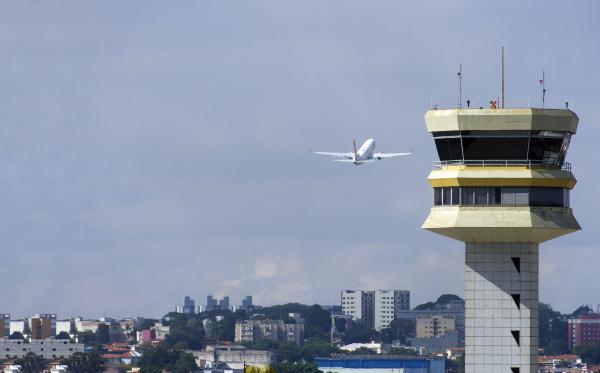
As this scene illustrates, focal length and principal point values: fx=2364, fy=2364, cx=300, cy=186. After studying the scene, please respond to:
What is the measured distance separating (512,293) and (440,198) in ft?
21.0

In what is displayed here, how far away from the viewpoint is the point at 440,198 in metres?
128

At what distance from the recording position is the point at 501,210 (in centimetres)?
12600

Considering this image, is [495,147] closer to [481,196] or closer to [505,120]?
[505,120]

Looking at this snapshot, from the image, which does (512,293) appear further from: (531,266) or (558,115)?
(558,115)

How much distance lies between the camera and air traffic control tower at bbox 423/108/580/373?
4961 inches

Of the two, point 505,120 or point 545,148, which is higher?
point 505,120

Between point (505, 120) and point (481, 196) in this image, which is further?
point (481, 196)

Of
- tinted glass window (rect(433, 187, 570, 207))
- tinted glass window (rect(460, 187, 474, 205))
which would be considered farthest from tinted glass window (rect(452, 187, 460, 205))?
tinted glass window (rect(460, 187, 474, 205))

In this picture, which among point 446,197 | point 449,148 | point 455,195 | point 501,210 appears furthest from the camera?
point 449,148

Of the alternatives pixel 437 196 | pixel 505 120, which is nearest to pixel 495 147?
pixel 505 120

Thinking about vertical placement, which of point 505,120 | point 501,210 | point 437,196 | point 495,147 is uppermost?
point 505,120

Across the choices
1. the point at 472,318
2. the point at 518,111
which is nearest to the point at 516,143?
the point at 518,111

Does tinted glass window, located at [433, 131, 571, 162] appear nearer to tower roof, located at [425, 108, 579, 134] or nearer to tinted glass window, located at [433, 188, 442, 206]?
tower roof, located at [425, 108, 579, 134]

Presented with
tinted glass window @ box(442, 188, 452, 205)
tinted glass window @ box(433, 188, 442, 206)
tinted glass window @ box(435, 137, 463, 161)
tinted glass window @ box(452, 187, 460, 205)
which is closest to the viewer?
tinted glass window @ box(452, 187, 460, 205)
